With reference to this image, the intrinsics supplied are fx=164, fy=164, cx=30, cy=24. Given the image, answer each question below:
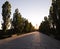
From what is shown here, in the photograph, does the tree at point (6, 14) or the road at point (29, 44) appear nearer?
the road at point (29, 44)

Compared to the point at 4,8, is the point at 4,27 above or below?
below

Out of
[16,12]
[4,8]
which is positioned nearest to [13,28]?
[16,12]

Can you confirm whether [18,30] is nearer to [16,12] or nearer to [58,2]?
[16,12]

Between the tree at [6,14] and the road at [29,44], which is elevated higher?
the tree at [6,14]

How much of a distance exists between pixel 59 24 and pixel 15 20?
38.7 metres

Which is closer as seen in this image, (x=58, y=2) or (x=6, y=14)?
(x=58, y=2)

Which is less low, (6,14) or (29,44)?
(6,14)

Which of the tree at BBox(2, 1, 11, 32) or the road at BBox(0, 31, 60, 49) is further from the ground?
the tree at BBox(2, 1, 11, 32)

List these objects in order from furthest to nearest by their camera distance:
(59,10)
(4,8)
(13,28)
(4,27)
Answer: (13,28), (4,8), (4,27), (59,10)

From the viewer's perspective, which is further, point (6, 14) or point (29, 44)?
point (6, 14)

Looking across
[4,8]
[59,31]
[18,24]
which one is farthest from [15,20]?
[59,31]

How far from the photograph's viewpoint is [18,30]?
8531cm

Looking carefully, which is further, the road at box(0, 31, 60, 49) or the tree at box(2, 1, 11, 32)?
the tree at box(2, 1, 11, 32)

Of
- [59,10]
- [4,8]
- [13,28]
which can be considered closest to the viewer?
[59,10]
